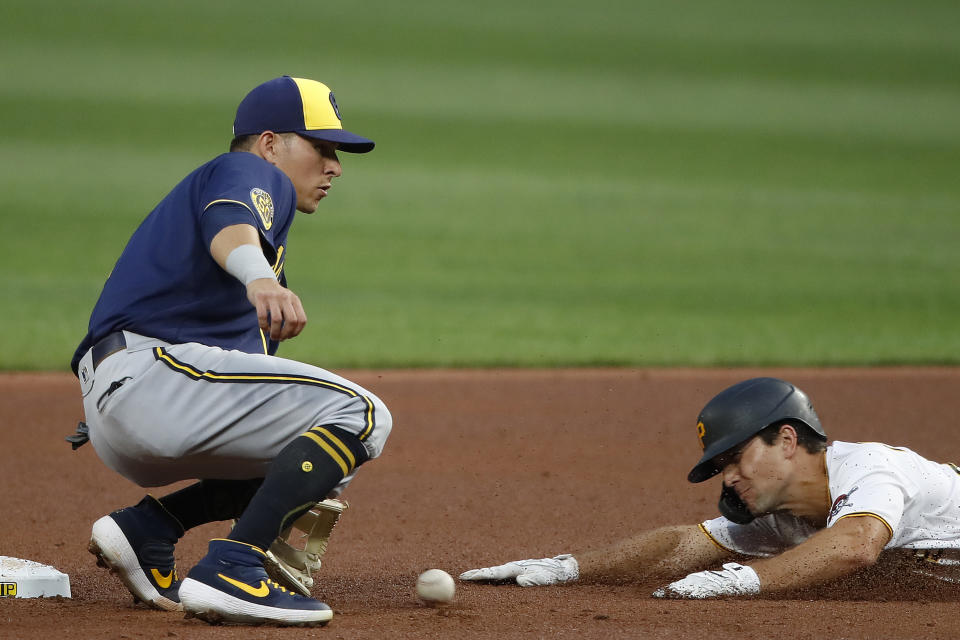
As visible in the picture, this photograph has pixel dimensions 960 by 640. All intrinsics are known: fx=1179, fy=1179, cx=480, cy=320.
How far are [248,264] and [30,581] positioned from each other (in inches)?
58.5

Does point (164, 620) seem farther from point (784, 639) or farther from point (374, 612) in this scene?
point (784, 639)

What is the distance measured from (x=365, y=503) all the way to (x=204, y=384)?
2.64 m

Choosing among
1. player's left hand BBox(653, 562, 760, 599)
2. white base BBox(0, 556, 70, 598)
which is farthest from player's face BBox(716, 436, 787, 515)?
white base BBox(0, 556, 70, 598)

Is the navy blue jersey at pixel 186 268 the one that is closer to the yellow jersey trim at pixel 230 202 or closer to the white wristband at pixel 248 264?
the yellow jersey trim at pixel 230 202

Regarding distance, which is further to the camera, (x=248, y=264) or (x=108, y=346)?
(x=108, y=346)

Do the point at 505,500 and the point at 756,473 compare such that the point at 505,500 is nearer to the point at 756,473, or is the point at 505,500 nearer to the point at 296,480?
the point at 756,473

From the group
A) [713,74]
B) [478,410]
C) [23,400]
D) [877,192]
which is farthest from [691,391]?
[713,74]

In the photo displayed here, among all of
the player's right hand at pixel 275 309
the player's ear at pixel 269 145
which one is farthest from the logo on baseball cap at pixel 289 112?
the player's right hand at pixel 275 309

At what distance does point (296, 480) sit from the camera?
3176 mm

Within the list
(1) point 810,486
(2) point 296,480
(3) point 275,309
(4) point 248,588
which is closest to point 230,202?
(3) point 275,309

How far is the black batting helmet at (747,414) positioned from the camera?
386 centimetres

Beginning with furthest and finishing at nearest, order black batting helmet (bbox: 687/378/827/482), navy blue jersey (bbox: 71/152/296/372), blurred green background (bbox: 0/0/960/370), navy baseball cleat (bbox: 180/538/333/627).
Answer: blurred green background (bbox: 0/0/960/370) < black batting helmet (bbox: 687/378/827/482) < navy blue jersey (bbox: 71/152/296/372) < navy baseball cleat (bbox: 180/538/333/627)

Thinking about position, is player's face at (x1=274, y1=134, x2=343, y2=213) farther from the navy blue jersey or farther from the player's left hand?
the player's left hand

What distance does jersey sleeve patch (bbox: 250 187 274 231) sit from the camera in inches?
127
